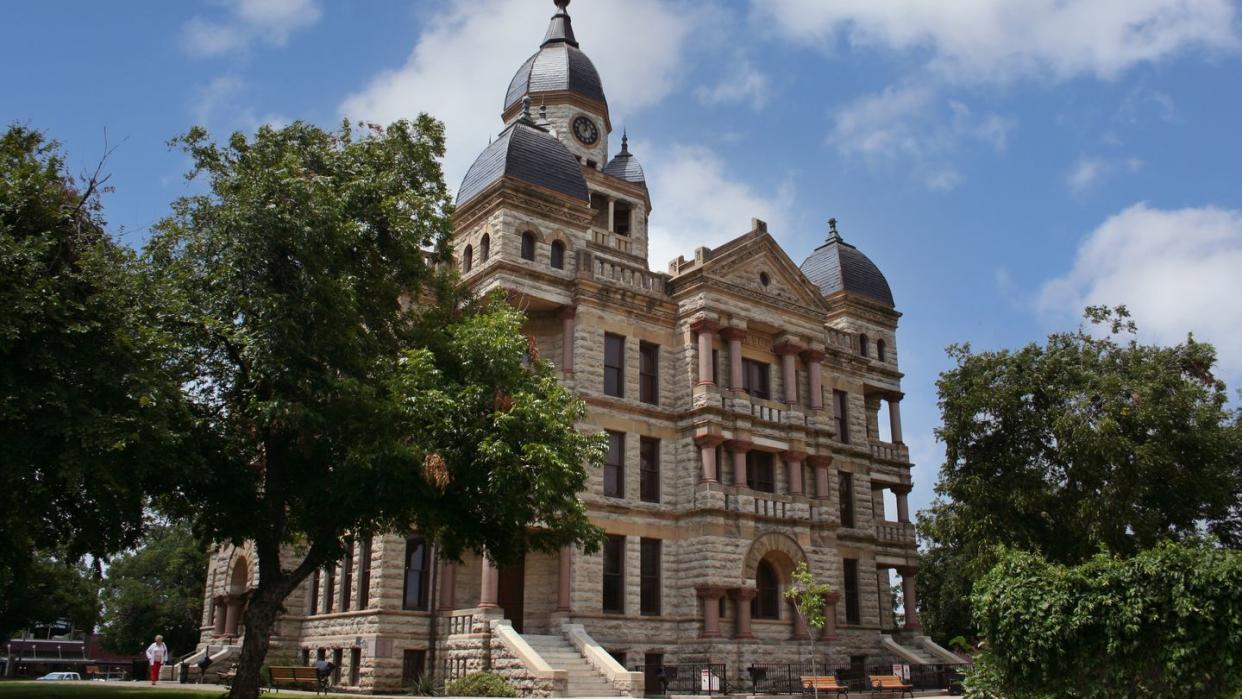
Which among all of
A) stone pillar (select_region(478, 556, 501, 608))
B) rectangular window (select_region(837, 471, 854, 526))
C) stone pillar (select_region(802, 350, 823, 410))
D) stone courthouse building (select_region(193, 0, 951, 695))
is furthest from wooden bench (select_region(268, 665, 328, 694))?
rectangular window (select_region(837, 471, 854, 526))

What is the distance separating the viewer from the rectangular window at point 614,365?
33.8 m

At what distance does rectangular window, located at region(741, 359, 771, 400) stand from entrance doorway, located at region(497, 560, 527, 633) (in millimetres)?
10374

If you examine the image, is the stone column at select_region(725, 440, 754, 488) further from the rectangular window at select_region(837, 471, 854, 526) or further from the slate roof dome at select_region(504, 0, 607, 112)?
the slate roof dome at select_region(504, 0, 607, 112)

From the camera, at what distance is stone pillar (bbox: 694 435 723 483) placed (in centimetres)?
3303

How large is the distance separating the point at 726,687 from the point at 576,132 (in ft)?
82.6

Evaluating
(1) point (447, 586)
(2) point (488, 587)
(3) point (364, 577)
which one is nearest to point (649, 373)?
(2) point (488, 587)

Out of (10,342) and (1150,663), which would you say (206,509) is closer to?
(10,342)

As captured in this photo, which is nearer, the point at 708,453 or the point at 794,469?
the point at 708,453

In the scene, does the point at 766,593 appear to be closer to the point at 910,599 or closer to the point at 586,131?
the point at 910,599

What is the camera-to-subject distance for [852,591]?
1537 inches

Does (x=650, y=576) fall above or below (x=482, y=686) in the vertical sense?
above

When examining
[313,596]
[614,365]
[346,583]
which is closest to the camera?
[346,583]

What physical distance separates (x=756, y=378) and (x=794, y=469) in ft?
12.0

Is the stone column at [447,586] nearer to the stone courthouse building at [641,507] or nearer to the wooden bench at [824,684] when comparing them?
the stone courthouse building at [641,507]
